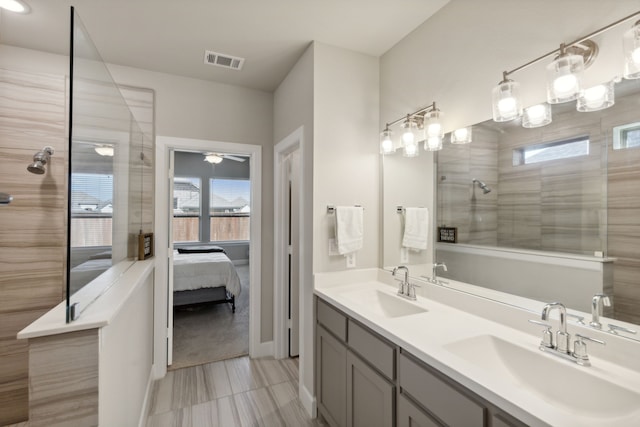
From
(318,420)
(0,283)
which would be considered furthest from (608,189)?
(0,283)

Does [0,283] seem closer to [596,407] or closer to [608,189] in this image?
[596,407]

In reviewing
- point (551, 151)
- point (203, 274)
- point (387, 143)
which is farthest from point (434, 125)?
point (203, 274)

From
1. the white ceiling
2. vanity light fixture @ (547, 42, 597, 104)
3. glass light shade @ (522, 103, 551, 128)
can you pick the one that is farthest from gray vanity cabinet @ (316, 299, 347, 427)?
the white ceiling

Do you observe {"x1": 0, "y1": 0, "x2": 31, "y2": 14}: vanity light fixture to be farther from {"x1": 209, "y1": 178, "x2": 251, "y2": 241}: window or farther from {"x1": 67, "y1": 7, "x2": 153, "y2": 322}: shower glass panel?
{"x1": 209, "y1": 178, "x2": 251, "y2": 241}: window

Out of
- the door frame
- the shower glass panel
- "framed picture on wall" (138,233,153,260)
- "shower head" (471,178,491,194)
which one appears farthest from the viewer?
the door frame

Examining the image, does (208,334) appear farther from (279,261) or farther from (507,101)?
(507,101)

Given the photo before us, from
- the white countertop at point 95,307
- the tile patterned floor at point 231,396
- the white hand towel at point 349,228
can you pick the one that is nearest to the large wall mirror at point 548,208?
the white hand towel at point 349,228

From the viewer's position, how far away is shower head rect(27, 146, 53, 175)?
1903 millimetres

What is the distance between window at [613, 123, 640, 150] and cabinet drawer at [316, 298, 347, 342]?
4.85ft

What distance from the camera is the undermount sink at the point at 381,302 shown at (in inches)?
72.4

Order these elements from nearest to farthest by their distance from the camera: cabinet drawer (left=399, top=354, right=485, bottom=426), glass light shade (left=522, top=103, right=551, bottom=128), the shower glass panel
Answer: cabinet drawer (left=399, top=354, right=485, bottom=426) < the shower glass panel < glass light shade (left=522, top=103, right=551, bottom=128)

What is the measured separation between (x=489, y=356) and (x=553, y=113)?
1.13 m

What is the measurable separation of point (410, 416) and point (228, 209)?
692 centimetres

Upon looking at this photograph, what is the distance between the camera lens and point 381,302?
2023mm
